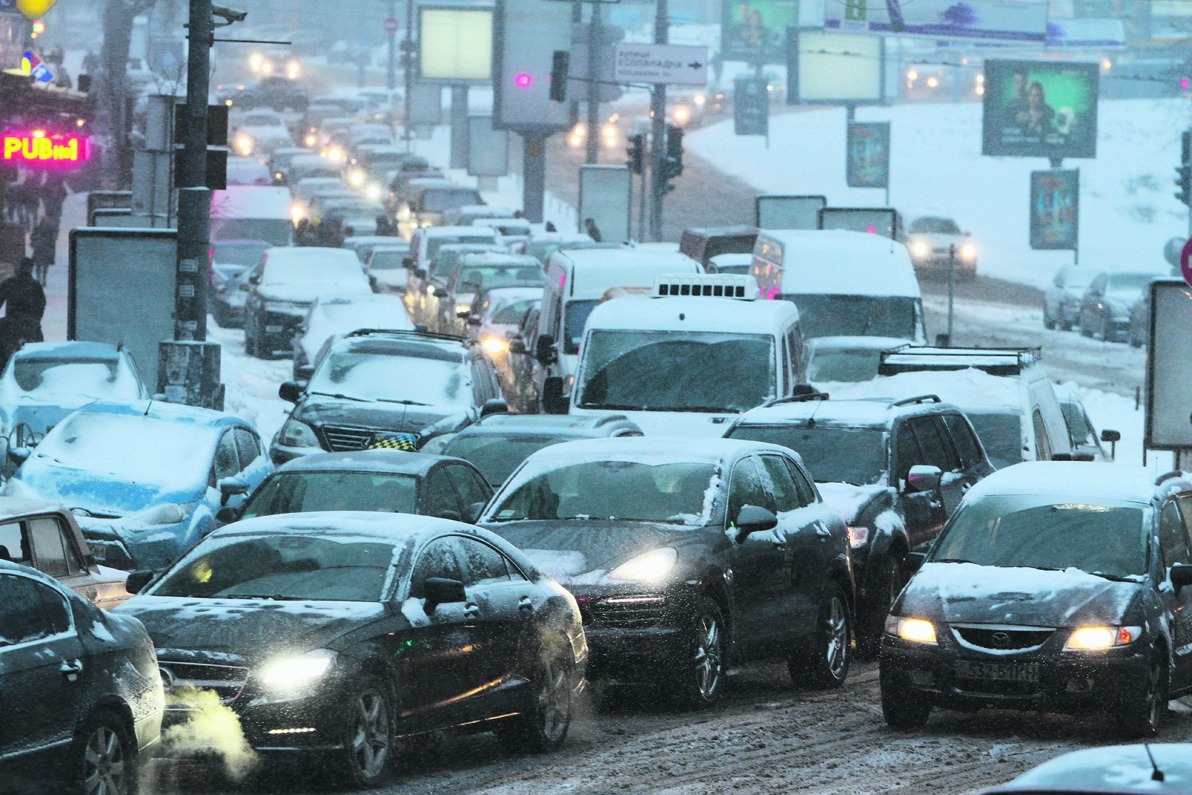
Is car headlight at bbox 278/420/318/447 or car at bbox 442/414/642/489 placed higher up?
car at bbox 442/414/642/489

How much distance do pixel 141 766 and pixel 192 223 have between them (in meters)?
13.2

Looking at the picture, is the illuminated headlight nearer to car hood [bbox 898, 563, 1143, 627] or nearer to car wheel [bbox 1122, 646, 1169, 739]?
car hood [bbox 898, 563, 1143, 627]

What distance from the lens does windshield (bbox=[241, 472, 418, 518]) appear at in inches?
594

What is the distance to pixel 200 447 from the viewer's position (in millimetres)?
17828

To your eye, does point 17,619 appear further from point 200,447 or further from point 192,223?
point 192,223

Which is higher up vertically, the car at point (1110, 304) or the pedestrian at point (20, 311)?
the pedestrian at point (20, 311)

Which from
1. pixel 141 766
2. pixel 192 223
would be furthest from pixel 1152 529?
pixel 192 223

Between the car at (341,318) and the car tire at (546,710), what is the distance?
62.5 feet

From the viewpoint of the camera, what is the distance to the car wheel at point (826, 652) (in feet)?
45.8

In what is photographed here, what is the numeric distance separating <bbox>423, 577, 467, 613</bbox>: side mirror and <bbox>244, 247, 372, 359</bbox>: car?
25665 mm

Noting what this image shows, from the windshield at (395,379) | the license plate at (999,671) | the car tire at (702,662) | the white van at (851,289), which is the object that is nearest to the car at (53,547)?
the car tire at (702,662)

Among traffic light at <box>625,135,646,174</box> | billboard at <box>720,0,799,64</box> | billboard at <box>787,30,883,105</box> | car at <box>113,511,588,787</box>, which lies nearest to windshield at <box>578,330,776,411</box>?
car at <box>113,511,588,787</box>

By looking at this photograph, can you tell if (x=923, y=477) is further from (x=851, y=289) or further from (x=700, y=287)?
(x=851, y=289)

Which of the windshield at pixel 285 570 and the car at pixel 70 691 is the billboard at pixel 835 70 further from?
the car at pixel 70 691
